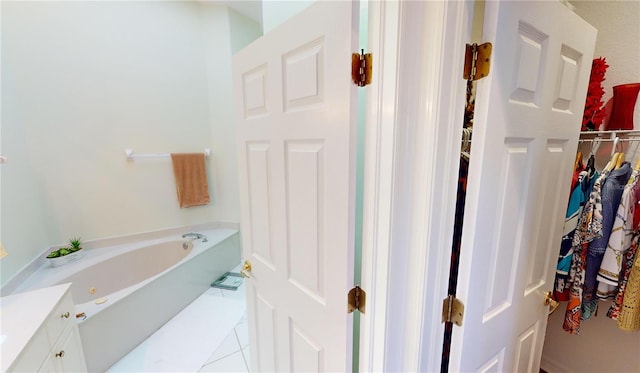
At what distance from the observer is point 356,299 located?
77 centimetres

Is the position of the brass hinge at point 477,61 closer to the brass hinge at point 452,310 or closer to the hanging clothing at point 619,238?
the brass hinge at point 452,310

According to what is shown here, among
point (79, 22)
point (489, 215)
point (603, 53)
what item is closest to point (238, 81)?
point (489, 215)

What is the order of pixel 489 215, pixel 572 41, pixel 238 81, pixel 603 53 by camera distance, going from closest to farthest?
pixel 489 215
pixel 572 41
pixel 238 81
pixel 603 53

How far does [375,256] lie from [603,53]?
1694 mm

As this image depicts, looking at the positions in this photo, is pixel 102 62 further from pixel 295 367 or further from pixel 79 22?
pixel 295 367

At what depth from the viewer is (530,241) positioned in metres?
0.86

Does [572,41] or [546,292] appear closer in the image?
[572,41]

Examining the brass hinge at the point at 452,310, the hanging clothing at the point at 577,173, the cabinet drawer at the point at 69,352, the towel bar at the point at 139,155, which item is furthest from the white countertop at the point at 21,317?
the hanging clothing at the point at 577,173

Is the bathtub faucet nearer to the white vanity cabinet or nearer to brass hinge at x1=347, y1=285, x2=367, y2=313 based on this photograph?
the white vanity cabinet

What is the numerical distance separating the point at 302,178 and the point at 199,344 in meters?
1.87

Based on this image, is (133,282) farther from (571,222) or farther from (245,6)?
(571,222)

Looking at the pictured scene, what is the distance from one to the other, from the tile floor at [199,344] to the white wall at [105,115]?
109 centimetres

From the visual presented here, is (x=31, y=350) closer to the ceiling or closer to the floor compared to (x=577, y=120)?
closer to the floor

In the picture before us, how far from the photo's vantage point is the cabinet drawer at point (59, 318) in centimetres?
111
